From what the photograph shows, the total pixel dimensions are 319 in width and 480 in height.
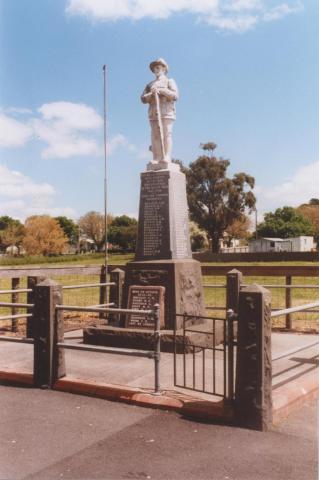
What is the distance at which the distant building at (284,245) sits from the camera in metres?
68.8

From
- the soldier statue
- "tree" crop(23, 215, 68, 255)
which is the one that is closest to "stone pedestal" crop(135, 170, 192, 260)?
the soldier statue

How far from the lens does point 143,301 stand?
8195 millimetres

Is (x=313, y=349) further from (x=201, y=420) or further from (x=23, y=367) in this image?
(x=23, y=367)

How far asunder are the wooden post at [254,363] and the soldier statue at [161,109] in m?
4.64

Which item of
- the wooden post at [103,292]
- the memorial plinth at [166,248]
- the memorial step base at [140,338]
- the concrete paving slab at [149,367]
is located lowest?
the concrete paving slab at [149,367]

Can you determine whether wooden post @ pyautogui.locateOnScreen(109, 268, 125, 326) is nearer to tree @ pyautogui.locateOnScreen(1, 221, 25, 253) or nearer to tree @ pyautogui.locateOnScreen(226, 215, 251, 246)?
tree @ pyautogui.locateOnScreen(226, 215, 251, 246)

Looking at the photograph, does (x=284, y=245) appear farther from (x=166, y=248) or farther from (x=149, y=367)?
(x=149, y=367)

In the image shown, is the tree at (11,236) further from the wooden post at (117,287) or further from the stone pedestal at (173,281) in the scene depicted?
the stone pedestal at (173,281)

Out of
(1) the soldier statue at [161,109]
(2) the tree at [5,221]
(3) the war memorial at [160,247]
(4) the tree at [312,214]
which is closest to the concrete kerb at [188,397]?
(3) the war memorial at [160,247]

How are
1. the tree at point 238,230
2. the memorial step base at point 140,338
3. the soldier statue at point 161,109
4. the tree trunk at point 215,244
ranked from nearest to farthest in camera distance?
the memorial step base at point 140,338 < the soldier statue at point 161,109 < the tree trunk at point 215,244 < the tree at point 238,230

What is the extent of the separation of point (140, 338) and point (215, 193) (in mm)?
53715

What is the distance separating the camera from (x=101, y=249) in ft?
336

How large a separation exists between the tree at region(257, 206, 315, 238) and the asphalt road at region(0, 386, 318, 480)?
255ft

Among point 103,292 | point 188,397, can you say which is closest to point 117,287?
point 103,292
